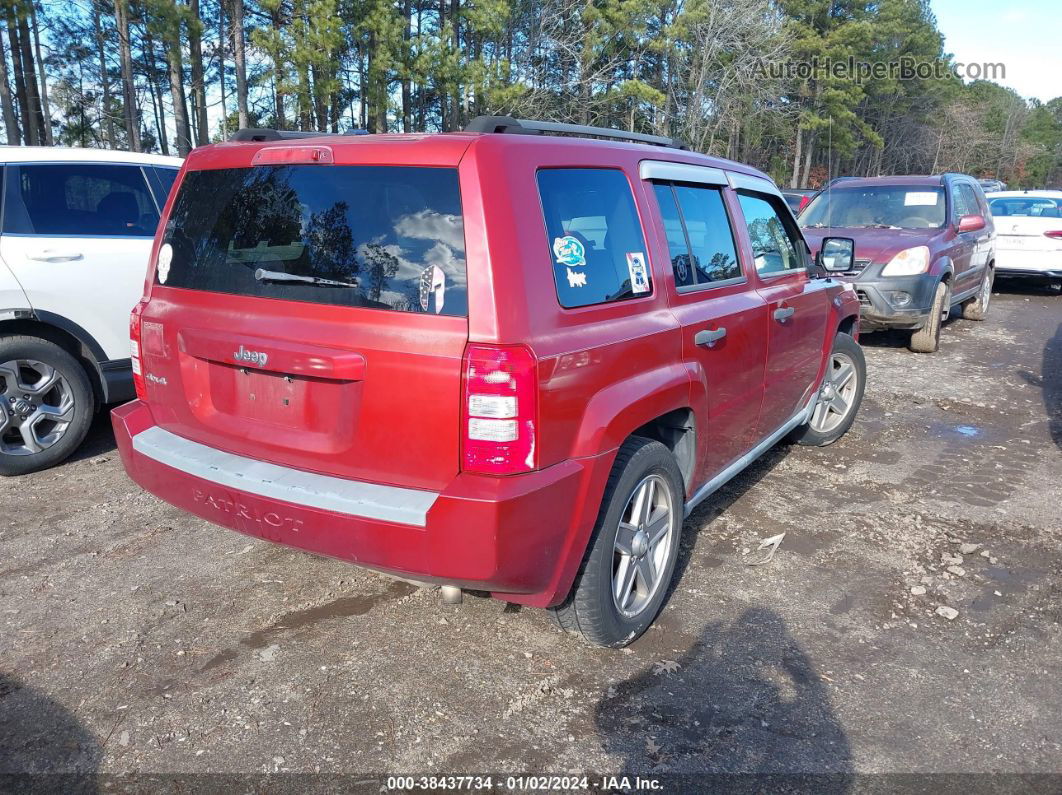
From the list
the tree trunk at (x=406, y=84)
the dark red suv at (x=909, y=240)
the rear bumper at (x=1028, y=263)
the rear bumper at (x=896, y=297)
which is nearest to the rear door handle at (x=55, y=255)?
the dark red suv at (x=909, y=240)

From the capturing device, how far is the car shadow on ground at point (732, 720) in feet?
7.84

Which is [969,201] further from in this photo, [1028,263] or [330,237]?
[330,237]

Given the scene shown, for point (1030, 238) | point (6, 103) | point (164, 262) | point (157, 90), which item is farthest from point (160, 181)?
point (157, 90)

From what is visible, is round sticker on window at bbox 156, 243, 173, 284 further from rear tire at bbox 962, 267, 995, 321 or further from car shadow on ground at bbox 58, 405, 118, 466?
rear tire at bbox 962, 267, 995, 321

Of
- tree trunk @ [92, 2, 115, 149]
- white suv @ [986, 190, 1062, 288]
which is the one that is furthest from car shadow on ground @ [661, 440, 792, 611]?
tree trunk @ [92, 2, 115, 149]

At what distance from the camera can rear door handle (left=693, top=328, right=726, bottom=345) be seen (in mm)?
3170

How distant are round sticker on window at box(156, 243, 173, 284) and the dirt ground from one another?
1.39 metres

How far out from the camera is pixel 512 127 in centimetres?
262

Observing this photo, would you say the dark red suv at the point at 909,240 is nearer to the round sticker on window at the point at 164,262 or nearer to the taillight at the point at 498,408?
the taillight at the point at 498,408

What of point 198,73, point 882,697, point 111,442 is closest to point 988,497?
point 882,697

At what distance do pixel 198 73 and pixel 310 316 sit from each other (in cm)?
2174

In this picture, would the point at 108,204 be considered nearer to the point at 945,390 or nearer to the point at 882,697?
the point at 882,697

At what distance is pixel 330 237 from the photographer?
2566 mm

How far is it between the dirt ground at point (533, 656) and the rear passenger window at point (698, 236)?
141cm
